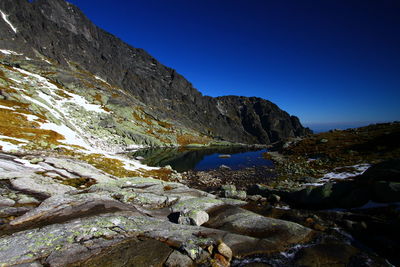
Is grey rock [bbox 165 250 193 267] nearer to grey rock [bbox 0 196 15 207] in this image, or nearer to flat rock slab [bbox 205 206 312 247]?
flat rock slab [bbox 205 206 312 247]

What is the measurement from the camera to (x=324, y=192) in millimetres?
19219

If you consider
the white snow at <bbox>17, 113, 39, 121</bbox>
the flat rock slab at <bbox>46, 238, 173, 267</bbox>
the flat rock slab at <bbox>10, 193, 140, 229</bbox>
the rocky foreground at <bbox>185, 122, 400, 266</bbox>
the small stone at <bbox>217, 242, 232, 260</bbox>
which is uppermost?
the white snow at <bbox>17, 113, 39, 121</bbox>

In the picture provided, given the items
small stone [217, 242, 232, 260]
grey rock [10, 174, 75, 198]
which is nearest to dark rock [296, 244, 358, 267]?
small stone [217, 242, 232, 260]

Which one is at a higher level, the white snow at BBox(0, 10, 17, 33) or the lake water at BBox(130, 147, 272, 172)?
the white snow at BBox(0, 10, 17, 33)

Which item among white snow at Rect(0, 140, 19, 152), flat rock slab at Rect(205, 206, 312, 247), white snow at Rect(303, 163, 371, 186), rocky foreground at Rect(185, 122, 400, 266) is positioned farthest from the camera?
white snow at Rect(303, 163, 371, 186)

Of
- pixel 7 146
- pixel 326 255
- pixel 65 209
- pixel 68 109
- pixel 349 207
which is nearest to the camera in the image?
pixel 326 255

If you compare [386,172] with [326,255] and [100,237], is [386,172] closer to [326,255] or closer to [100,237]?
[326,255]

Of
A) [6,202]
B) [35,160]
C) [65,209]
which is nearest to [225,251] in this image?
[65,209]

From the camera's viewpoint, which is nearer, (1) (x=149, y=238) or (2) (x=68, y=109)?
(1) (x=149, y=238)

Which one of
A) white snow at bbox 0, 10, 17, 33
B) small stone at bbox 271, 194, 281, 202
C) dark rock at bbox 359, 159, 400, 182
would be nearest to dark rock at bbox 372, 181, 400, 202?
dark rock at bbox 359, 159, 400, 182

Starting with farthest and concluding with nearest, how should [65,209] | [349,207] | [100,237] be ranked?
1. [349,207]
2. [65,209]
3. [100,237]

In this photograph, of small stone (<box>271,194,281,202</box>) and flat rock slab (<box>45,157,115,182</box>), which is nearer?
small stone (<box>271,194,281,202</box>)

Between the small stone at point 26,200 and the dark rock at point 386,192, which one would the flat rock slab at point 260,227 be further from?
A: the small stone at point 26,200

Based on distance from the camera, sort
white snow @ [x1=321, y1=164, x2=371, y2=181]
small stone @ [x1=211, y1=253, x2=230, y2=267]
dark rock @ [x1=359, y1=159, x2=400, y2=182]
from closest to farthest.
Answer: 1. small stone @ [x1=211, y1=253, x2=230, y2=267]
2. dark rock @ [x1=359, y1=159, x2=400, y2=182]
3. white snow @ [x1=321, y1=164, x2=371, y2=181]
